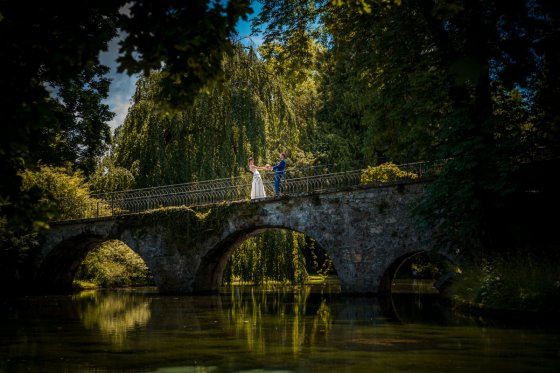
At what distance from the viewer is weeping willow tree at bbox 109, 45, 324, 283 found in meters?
19.6

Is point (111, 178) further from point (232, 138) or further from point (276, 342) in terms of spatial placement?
A: point (276, 342)

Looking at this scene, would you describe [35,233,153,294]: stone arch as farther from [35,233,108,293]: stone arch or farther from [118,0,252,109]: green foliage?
[118,0,252,109]: green foliage

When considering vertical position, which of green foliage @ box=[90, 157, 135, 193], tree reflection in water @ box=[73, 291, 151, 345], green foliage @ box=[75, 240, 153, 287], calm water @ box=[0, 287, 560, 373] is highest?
green foliage @ box=[90, 157, 135, 193]

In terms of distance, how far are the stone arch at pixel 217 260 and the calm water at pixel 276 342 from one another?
6.26 m

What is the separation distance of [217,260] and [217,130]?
184 inches

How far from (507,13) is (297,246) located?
51.7 feet

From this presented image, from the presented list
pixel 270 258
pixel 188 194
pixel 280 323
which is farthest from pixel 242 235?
pixel 280 323

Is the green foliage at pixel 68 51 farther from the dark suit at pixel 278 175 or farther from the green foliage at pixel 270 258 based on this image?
the green foliage at pixel 270 258

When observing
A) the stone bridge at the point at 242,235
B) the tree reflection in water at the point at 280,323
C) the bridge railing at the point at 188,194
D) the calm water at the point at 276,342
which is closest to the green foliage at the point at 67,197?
the bridge railing at the point at 188,194

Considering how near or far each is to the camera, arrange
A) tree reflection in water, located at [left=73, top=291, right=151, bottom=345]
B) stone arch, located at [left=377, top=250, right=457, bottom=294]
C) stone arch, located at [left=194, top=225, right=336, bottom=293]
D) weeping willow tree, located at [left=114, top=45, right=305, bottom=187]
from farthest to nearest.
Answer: weeping willow tree, located at [left=114, top=45, right=305, bottom=187] → stone arch, located at [left=194, top=225, right=336, bottom=293] → stone arch, located at [left=377, top=250, right=457, bottom=294] → tree reflection in water, located at [left=73, top=291, right=151, bottom=345]

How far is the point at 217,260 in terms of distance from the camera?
759 inches

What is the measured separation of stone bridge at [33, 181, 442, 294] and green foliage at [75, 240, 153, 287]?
126 centimetres

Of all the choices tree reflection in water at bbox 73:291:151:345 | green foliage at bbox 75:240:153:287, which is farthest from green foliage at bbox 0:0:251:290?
green foliage at bbox 75:240:153:287

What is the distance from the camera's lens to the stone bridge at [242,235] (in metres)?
15.3
